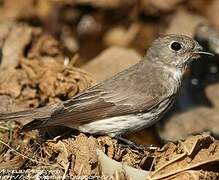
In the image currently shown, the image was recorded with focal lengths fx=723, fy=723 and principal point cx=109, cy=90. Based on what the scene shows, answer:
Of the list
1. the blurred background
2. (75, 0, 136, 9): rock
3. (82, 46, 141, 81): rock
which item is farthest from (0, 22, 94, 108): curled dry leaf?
(75, 0, 136, 9): rock

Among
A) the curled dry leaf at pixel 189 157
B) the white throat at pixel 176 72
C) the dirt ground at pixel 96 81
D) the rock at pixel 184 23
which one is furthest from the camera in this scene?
the rock at pixel 184 23

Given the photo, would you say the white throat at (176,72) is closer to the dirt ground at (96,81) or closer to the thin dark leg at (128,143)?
the dirt ground at (96,81)

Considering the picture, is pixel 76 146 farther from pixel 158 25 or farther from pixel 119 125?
pixel 158 25

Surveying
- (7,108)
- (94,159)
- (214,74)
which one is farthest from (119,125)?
(214,74)

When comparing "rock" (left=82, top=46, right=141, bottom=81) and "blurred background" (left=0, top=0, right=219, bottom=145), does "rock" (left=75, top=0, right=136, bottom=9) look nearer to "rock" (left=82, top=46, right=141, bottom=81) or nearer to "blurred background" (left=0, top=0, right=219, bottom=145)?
"blurred background" (left=0, top=0, right=219, bottom=145)

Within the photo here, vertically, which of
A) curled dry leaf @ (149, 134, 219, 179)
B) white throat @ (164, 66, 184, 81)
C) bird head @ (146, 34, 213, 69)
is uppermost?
bird head @ (146, 34, 213, 69)

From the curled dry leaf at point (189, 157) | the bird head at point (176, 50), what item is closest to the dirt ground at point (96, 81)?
the curled dry leaf at point (189, 157)

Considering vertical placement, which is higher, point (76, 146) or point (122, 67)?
point (122, 67)
